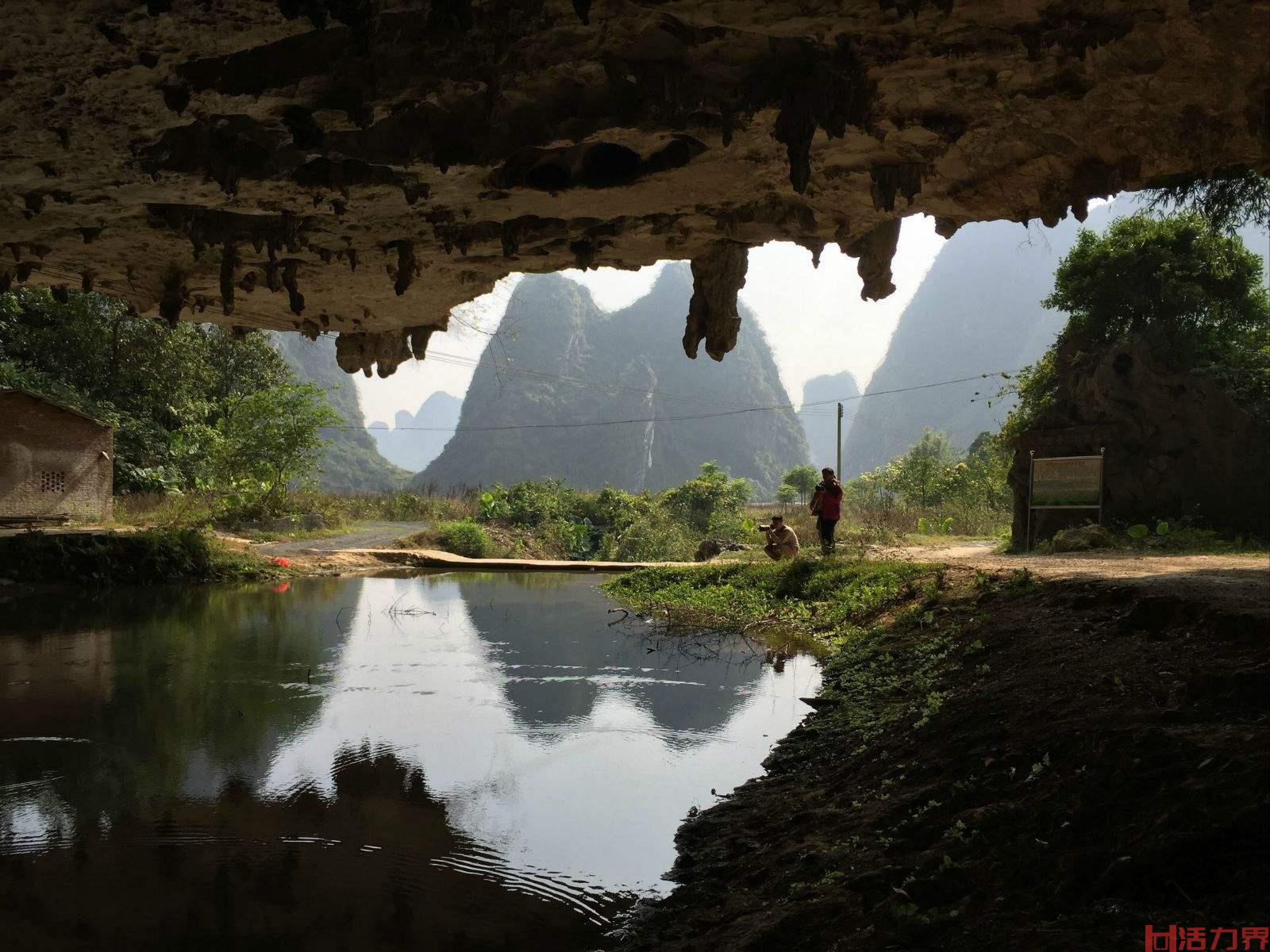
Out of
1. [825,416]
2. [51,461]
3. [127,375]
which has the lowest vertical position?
[51,461]

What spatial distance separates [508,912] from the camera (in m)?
4.79

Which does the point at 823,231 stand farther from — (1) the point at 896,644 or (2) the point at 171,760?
(2) the point at 171,760

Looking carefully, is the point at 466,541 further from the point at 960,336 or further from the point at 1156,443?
the point at 960,336

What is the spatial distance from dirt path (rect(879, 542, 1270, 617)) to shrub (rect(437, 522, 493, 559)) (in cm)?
1398

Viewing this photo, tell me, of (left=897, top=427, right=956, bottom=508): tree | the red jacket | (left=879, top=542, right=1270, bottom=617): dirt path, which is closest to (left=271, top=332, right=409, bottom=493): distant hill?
(left=897, top=427, right=956, bottom=508): tree

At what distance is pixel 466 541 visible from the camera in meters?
26.5

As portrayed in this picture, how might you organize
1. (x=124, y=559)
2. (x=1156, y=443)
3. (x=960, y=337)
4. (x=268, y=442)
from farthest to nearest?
1. (x=960, y=337)
2. (x=268, y=442)
3. (x=124, y=559)
4. (x=1156, y=443)

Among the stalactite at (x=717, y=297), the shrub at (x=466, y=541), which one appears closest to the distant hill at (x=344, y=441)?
the shrub at (x=466, y=541)

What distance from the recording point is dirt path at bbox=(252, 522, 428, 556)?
23109 millimetres

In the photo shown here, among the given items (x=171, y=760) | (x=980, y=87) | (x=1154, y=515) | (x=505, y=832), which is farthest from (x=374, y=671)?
(x=1154, y=515)

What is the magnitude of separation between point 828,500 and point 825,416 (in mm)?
169531

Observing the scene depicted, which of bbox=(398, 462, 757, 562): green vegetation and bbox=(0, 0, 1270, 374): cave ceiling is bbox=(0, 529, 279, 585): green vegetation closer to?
bbox=(398, 462, 757, 562): green vegetation

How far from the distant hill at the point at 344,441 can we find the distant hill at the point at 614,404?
5496 millimetres

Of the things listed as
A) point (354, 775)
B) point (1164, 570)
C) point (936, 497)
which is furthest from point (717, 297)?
point (936, 497)
